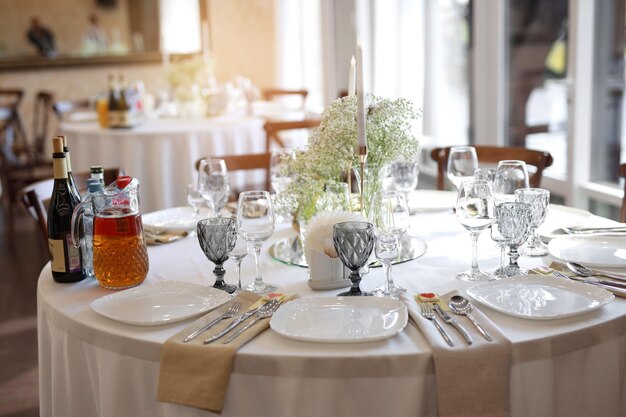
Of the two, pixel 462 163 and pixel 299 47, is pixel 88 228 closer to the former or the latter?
pixel 462 163

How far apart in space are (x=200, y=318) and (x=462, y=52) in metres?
3.76

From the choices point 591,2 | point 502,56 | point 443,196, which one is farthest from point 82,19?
point 443,196

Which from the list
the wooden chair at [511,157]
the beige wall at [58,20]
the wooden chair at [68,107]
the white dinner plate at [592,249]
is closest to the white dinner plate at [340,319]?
the white dinner plate at [592,249]

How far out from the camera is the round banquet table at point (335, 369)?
1282 millimetres

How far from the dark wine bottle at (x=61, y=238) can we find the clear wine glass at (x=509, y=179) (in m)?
1.09

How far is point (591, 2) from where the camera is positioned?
11.4 feet

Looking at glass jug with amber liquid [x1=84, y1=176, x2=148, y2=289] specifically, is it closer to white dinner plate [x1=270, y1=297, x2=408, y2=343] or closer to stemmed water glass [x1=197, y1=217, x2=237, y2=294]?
stemmed water glass [x1=197, y1=217, x2=237, y2=294]

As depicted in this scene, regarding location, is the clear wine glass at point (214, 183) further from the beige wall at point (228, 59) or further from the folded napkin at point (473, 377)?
the beige wall at point (228, 59)

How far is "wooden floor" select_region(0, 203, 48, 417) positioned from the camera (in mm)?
2900

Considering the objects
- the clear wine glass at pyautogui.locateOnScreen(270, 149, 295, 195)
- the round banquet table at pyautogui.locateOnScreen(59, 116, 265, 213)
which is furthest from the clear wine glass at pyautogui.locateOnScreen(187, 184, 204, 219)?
the round banquet table at pyautogui.locateOnScreen(59, 116, 265, 213)

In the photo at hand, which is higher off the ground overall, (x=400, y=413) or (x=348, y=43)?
(x=348, y=43)

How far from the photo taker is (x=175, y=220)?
7.47 feet

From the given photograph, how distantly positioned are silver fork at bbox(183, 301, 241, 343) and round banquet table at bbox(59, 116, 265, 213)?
9.14 feet

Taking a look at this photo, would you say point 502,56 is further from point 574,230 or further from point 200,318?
point 200,318
